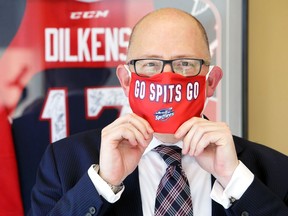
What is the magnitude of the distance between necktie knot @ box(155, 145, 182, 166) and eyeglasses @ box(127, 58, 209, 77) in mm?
184

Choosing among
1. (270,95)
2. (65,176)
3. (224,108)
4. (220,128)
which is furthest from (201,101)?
(270,95)

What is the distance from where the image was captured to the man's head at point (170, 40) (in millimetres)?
966

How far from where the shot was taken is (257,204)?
2.94 feet

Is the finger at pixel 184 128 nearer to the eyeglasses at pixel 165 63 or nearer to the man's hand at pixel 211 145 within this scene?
the man's hand at pixel 211 145

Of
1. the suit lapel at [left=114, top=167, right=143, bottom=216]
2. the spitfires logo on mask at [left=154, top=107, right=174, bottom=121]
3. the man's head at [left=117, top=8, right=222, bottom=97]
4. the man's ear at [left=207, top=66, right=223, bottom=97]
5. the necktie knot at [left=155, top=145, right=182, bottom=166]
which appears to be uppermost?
the man's head at [left=117, top=8, right=222, bottom=97]

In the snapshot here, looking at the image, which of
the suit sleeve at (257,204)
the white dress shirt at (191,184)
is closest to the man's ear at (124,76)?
the white dress shirt at (191,184)

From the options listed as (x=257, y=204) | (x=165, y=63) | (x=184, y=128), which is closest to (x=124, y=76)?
(x=165, y=63)

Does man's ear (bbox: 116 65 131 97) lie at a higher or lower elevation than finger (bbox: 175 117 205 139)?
higher

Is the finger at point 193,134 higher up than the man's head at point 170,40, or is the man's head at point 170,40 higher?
the man's head at point 170,40

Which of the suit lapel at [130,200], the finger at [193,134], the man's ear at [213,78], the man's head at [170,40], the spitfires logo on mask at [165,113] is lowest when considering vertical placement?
the suit lapel at [130,200]

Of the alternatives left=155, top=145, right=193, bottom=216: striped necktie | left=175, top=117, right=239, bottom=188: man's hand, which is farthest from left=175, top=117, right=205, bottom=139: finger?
left=155, top=145, right=193, bottom=216: striped necktie

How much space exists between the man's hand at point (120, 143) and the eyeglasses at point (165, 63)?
0.13 meters

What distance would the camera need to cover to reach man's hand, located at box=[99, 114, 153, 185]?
33.9 inches

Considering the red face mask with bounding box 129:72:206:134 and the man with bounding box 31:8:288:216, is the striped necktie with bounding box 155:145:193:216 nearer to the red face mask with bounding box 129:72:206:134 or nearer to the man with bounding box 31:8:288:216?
the man with bounding box 31:8:288:216
